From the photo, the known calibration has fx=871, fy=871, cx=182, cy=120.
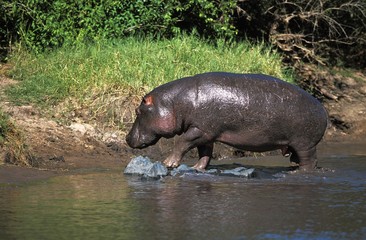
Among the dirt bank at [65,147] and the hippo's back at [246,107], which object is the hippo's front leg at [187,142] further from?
the dirt bank at [65,147]

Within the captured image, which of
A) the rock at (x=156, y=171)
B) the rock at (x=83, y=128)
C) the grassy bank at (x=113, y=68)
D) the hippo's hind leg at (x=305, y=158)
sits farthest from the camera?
the grassy bank at (x=113, y=68)

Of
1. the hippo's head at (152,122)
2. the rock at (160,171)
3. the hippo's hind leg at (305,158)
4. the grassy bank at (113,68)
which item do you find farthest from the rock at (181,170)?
the grassy bank at (113,68)

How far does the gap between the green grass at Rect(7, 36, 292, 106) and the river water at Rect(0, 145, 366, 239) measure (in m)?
2.38

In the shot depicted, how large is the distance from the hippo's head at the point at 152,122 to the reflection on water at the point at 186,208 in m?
0.70

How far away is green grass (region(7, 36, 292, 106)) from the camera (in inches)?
452

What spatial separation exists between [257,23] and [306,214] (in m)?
9.79

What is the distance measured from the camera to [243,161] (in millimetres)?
10828

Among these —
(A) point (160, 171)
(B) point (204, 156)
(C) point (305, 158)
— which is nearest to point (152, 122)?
Result: (B) point (204, 156)

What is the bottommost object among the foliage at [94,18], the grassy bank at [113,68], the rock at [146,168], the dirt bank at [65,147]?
the dirt bank at [65,147]

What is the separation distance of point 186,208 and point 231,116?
2521 millimetres

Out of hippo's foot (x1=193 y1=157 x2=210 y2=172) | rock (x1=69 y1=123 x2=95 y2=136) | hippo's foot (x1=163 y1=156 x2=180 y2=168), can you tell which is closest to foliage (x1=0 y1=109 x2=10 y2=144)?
rock (x1=69 y1=123 x2=95 y2=136)

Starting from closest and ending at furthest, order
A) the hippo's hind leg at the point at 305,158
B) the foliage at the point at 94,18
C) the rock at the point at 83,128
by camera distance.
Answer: the hippo's hind leg at the point at 305,158
the rock at the point at 83,128
the foliage at the point at 94,18

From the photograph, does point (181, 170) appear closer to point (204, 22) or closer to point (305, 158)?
point (305, 158)

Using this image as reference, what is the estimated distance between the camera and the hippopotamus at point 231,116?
9.35 metres
